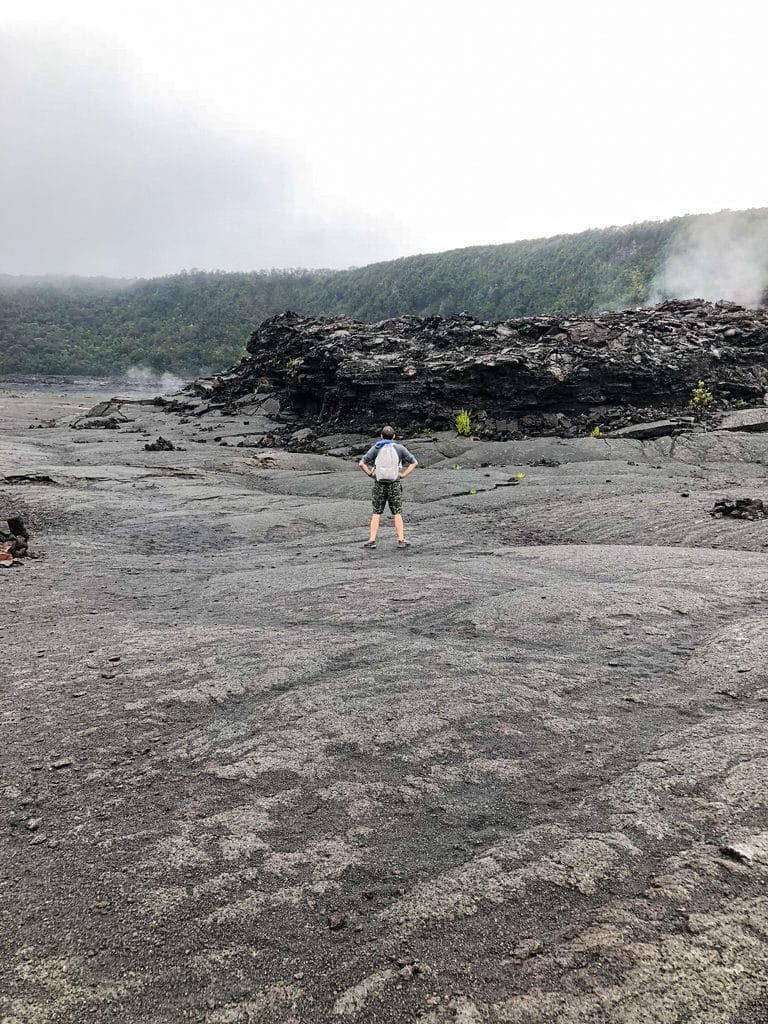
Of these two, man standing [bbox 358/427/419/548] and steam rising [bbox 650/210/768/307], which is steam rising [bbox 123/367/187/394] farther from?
man standing [bbox 358/427/419/548]

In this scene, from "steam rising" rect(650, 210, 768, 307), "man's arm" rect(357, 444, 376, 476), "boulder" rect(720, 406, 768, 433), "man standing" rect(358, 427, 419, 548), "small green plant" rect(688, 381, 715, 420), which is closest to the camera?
"man standing" rect(358, 427, 419, 548)

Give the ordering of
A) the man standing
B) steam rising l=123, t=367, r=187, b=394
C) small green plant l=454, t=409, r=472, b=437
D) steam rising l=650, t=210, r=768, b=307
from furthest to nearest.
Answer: steam rising l=123, t=367, r=187, b=394 → steam rising l=650, t=210, r=768, b=307 → small green plant l=454, t=409, r=472, b=437 → the man standing

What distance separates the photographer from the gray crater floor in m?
1.89

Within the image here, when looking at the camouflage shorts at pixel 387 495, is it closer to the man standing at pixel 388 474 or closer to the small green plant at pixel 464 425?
the man standing at pixel 388 474

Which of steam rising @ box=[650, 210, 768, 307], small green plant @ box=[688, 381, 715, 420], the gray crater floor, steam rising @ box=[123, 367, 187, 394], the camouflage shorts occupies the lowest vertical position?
the gray crater floor

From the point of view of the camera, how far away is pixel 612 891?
2182mm

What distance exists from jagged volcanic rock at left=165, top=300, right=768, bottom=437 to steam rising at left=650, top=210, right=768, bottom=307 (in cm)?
2340

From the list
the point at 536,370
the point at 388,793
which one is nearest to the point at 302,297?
the point at 536,370

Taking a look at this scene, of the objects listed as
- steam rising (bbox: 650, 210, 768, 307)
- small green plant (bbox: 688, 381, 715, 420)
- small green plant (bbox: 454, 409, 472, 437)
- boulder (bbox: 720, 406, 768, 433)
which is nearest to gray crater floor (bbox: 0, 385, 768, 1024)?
boulder (bbox: 720, 406, 768, 433)

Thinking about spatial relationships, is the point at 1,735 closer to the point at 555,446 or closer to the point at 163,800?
the point at 163,800

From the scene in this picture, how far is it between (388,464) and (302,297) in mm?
91920

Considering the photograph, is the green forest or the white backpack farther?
the green forest

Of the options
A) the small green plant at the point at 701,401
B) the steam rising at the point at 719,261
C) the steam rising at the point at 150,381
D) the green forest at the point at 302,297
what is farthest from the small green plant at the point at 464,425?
the steam rising at the point at 150,381

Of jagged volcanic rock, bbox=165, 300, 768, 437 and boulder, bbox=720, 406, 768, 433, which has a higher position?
jagged volcanic rock, bbox=165, 300, 768, 437
